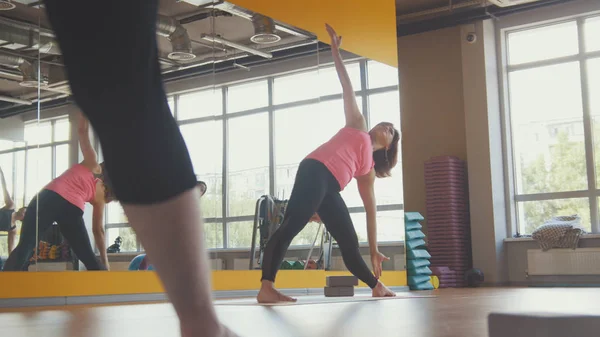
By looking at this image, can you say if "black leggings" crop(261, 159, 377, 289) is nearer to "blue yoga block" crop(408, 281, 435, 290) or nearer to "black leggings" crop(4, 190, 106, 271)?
"black leggings" crop(4, 190, 106, 271)

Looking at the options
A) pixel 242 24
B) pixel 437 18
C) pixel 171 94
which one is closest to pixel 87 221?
pixel 171 94

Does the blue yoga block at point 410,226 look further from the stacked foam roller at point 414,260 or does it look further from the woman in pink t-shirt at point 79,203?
the woman in pink t-shirt at point 79,203

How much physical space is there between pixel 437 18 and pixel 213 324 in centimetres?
1107

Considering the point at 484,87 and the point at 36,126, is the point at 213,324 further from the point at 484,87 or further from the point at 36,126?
the point at 484,87

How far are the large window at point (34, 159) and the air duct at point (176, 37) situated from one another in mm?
1270

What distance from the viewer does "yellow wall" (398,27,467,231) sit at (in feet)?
38.3

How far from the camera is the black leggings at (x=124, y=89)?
0.68 meters

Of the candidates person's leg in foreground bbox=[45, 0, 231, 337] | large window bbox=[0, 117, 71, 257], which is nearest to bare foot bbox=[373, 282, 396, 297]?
large window bbox=[0, 117, 71, 257]

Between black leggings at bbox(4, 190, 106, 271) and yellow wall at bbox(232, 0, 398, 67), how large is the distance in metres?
2.24

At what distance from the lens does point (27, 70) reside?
5.21m

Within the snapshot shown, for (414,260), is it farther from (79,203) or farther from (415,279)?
(79,203)

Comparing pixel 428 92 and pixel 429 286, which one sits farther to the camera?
pixel 428 92

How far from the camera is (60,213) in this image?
5.30 metres

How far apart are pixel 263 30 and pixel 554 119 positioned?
633 centimetres
